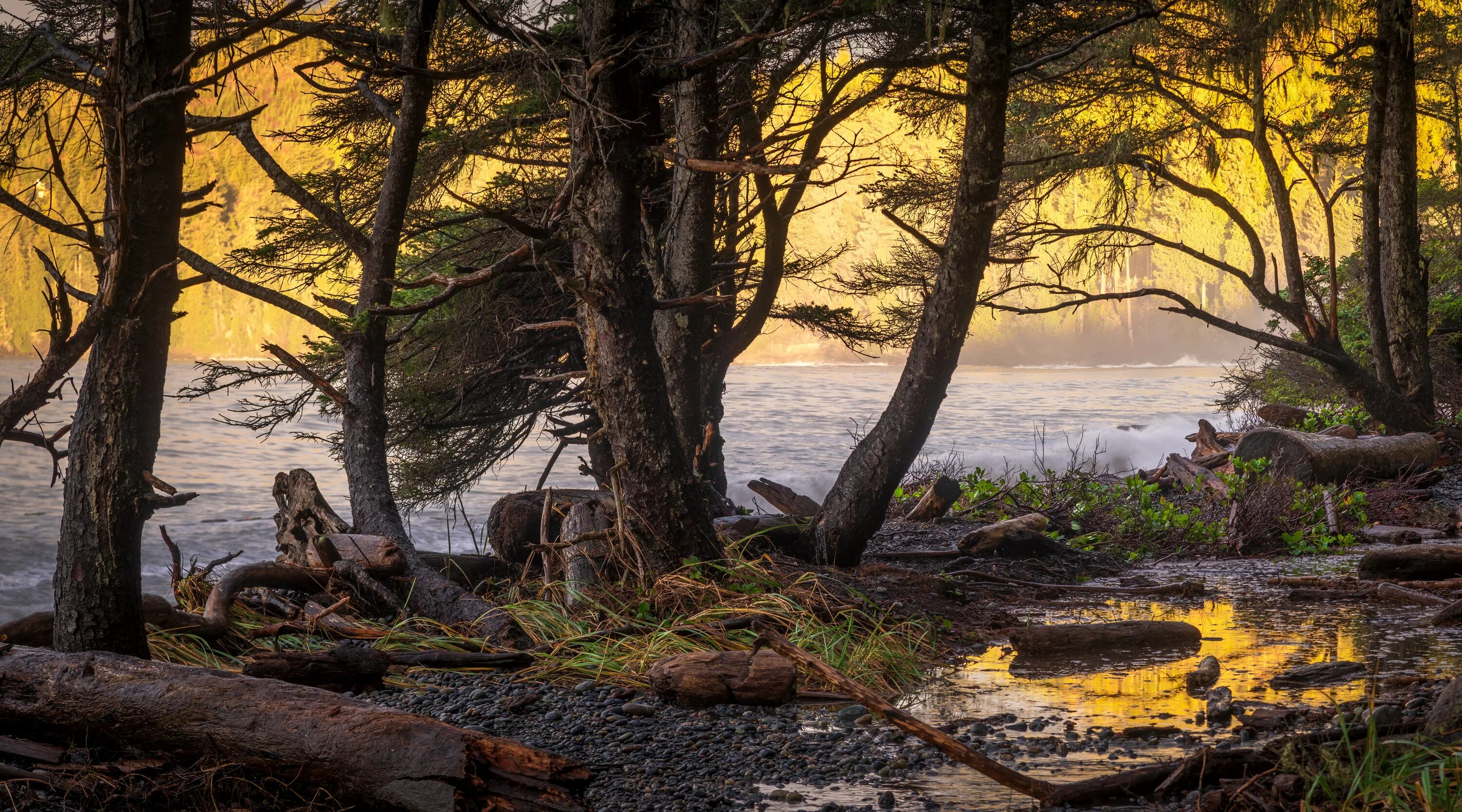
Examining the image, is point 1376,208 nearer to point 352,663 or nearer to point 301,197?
point 301,197

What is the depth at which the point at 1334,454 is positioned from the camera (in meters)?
10.8

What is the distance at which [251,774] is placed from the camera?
335 centimetres

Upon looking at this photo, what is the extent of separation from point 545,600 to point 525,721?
1.79m

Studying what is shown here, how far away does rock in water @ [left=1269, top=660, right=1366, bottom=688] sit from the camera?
439 centimetres

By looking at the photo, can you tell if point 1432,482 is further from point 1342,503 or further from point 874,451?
point 874,451

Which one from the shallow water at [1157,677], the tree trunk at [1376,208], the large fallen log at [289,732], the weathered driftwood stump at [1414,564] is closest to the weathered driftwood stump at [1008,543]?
the shallow water at [1157,677]

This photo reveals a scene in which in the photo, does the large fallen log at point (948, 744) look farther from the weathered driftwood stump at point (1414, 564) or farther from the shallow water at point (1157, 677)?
the weathered driftwood stump at point (1414, 564)

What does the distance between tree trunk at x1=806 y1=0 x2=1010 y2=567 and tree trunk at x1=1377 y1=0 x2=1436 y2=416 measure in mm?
8117

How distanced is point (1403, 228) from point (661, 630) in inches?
468

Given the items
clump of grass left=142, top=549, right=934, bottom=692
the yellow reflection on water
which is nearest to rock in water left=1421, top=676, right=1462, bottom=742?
the yellow reflection on water

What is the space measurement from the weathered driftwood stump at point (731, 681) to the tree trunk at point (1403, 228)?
1181cm

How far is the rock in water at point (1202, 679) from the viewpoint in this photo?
175 inches

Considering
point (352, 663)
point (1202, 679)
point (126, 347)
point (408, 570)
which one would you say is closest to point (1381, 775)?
point (1202, 679)

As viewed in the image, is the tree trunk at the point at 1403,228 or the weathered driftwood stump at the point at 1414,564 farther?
the tree trunk at the point at 1403,228
